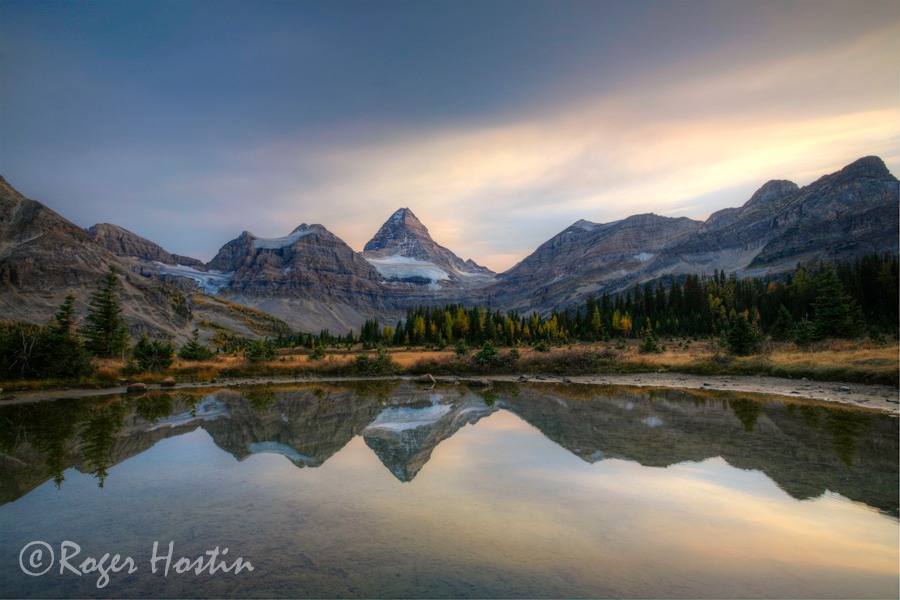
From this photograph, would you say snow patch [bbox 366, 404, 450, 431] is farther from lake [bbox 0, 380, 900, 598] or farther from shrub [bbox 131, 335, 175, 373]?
shrub [bbox 131, 335, 175, 373]

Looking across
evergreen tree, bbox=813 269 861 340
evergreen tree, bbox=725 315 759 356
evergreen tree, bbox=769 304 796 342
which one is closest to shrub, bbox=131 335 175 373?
evergreen tree, bbox=725 315 759 356

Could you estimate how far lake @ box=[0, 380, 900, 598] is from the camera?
7637 mm

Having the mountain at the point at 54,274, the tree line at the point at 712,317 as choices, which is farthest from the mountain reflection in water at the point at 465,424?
the mountain at the point at 54,274

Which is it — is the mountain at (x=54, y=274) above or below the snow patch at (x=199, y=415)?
above

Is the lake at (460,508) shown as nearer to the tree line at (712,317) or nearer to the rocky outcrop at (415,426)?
the rocky outcrop at (415,426)

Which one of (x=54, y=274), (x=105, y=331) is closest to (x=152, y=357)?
(x=105, y=331)

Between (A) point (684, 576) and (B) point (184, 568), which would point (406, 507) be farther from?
(A) point (684, 576)

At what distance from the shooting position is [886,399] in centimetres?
2252

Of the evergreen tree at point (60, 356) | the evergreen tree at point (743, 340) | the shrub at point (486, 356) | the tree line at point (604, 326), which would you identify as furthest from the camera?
the shrub at point (486, 356)

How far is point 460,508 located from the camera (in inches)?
441

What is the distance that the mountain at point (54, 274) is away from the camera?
342 feet

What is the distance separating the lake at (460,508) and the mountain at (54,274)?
4311 inches

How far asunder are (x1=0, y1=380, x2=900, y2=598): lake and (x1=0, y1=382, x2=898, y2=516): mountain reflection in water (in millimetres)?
155

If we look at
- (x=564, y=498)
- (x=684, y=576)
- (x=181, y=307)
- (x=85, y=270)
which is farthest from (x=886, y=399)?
(x=181, y=307)
